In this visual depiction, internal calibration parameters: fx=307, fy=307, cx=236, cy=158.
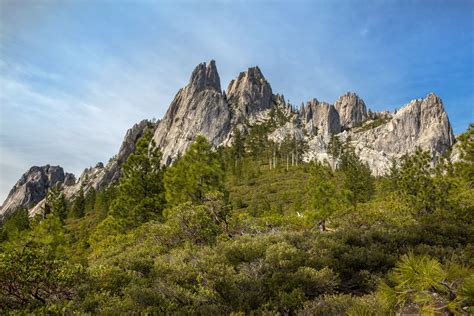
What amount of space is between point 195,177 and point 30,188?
194m

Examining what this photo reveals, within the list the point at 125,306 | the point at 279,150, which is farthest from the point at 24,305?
the point at 279,150

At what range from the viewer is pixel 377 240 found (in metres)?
12.1

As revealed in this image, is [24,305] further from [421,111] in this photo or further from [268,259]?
[421,111]

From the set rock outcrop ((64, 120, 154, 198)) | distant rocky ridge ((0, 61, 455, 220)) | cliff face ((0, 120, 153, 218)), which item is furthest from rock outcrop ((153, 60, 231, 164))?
cliff face ((0, 120, 153, 218))

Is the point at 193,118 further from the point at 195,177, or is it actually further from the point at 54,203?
the point at 195,177

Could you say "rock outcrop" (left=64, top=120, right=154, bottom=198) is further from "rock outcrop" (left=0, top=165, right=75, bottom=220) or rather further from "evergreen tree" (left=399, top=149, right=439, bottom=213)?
"evergreen tree" (left=399, top=149, right=439, bottom=213)

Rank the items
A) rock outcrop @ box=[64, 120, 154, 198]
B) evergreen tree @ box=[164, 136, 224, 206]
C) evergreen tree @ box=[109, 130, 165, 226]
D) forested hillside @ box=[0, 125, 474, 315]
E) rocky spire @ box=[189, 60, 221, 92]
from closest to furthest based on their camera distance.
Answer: forested hillside @ box=[0, 125, 474, 315]
evergreen tree @ box=[164, 136, 224, 206]
evergreen tree @ box=[109, 130, 165, 226]
rock outcrop @ box=[64, 120, 154, 198]
rocky spire @ box=[189, 60, 221, 92]

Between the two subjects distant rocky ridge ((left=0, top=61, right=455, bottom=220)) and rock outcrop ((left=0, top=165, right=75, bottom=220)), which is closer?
distant rocky ridge ((left=0, top=61, right=455, bottom=220))

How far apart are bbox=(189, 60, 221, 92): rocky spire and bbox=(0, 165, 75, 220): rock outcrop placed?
308 ft

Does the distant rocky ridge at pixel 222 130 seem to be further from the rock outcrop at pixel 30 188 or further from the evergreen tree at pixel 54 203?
the evergreen tree at pixel 54 203

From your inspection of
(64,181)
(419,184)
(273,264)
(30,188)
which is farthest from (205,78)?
(273,264)

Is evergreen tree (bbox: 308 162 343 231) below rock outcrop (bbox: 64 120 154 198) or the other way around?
below

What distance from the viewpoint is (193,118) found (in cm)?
16812

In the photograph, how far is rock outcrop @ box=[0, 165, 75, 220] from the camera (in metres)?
173
